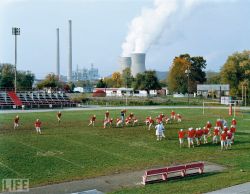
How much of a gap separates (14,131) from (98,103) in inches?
1395

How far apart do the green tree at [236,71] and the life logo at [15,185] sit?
57.0 m

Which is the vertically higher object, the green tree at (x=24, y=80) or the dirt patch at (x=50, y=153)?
the green tree at (x=24, y=80)

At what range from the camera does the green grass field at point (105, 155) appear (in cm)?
1702

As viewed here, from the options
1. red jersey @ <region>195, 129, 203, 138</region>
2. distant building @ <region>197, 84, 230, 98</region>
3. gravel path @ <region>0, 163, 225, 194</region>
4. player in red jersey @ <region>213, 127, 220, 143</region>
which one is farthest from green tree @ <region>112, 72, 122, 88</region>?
gravel path @ <region>0, 163, 225, 194</region>

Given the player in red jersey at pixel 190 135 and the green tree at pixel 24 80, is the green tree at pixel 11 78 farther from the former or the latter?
the player in red jersey at pixel 190 135

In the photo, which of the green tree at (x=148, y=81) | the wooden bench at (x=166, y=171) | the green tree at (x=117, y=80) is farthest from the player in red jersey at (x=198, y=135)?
the green tree at (x=117, y=80)

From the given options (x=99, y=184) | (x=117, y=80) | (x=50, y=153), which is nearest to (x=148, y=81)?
(x=117, y=80)

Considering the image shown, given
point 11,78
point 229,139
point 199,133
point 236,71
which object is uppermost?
point 236,71

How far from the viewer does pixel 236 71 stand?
69.3 metres

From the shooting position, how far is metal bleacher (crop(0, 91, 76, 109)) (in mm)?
54344

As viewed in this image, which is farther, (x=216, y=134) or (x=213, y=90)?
(x=213, y=90)

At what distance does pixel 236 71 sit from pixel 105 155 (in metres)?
51.9

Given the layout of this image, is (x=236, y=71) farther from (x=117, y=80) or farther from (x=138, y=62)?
(x=117, y=80)

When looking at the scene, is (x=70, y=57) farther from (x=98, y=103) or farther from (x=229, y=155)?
(x=229, y=155)
